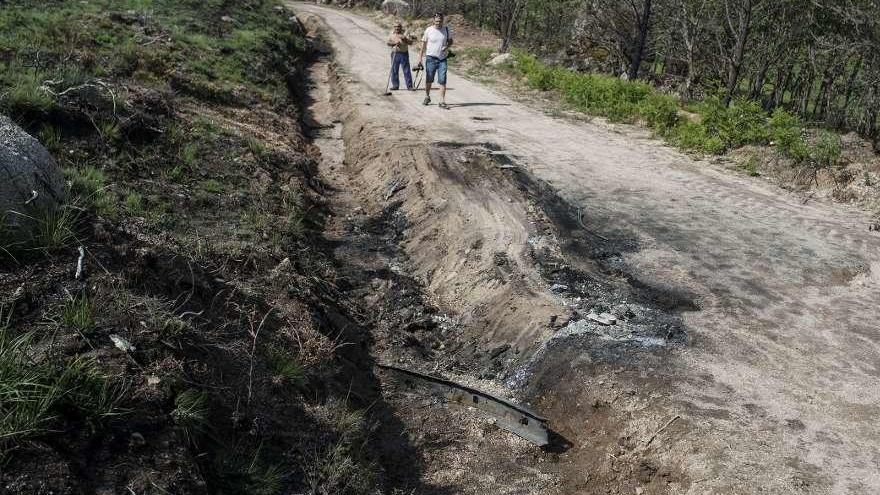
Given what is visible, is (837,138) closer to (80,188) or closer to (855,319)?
(855,319)

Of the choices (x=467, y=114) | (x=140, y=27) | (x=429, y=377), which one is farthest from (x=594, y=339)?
(x=140, y=27)

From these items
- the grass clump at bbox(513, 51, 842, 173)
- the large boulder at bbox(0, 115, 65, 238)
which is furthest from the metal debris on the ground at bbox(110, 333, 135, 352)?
the grass clump at bbox(513, 51, 842, 173)

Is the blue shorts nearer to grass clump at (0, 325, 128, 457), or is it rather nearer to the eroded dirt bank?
the eroded dirt bank

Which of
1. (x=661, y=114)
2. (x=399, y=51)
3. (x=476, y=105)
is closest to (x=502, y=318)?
(x=661, y=114)

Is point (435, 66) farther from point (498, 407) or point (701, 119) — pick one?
point (498, 407)

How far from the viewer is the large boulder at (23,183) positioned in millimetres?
3945

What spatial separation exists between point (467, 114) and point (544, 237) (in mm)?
6790

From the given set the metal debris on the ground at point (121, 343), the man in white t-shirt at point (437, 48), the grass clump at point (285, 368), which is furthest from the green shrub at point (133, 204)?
the man in white t-shirt at point (437, 48)

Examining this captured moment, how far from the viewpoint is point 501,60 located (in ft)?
67.5

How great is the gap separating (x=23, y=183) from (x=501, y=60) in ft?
59.3

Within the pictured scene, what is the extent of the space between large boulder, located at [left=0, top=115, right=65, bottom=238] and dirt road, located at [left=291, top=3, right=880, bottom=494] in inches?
166

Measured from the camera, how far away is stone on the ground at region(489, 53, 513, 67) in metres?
20.3

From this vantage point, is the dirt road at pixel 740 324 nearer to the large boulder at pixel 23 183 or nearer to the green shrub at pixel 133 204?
the green shrub at pixel 133 204

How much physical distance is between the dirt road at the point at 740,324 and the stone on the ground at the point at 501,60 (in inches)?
389
